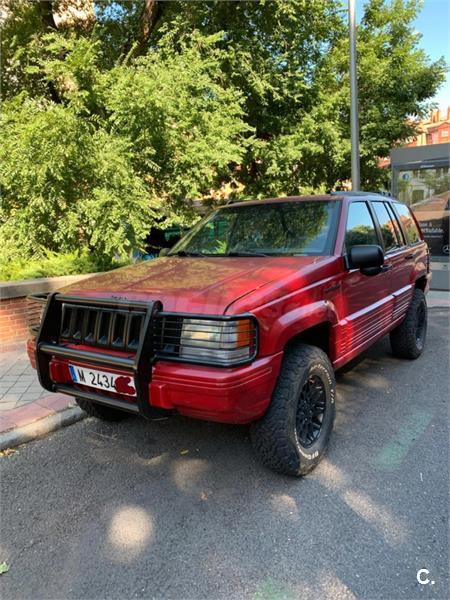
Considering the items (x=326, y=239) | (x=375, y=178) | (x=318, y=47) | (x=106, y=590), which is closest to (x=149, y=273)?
(x=326, y=239)

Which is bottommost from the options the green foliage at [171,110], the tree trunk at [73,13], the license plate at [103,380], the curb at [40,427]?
the curb at [40,427]

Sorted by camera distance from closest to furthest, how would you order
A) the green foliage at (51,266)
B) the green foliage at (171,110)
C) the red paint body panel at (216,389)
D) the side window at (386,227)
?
the red paint body panel at (216,389) → the side window at (386,227) → the green foliage at (51,266) → the green foliage at (171,110)

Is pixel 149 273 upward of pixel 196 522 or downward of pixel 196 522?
upward

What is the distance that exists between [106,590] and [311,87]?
38.1 ft

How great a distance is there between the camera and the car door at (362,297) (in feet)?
12.0

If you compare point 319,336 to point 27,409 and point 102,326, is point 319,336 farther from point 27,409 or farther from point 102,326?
point 27,409

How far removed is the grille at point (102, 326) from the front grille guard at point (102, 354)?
40 mm

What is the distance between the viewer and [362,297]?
3.95 metres

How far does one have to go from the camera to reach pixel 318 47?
11828 mm

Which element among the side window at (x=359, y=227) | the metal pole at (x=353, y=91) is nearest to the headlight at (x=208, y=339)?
the side window at (x=359, y=227)

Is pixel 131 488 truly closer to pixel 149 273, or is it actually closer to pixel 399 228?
pixel 149 273

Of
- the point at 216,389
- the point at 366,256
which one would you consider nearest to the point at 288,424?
the point at 216,389

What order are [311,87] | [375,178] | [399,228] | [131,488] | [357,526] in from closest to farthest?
[357,526], [131,488], [399,228], [311,87], [375,178]
